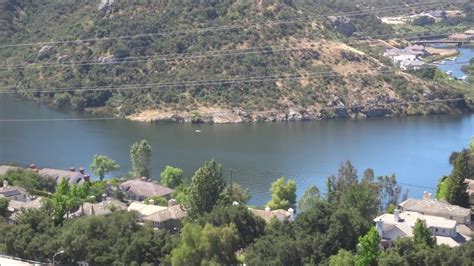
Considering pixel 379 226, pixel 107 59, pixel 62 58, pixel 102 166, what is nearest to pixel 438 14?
pixel 107 59

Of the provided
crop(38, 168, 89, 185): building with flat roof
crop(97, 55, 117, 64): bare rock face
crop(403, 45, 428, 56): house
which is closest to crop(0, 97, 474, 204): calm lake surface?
crop(38, 168, 89, 185): building with flat roof

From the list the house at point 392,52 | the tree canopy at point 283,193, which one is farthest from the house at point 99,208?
the house at point 392,52

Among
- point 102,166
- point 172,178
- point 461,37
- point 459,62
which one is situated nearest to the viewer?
point 172,178

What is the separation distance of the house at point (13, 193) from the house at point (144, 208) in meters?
3.44

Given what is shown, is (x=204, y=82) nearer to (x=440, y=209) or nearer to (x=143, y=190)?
(x=143, y=190)

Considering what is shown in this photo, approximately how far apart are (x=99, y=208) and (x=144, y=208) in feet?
4.72

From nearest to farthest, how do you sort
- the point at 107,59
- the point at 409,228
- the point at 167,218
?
the point at 409,228, the point at 167,218, the point at 107,59

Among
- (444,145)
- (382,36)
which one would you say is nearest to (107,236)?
(444,145)

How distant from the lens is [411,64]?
61281 millimetres

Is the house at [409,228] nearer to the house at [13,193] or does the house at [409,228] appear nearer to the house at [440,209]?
the house at [440,209]

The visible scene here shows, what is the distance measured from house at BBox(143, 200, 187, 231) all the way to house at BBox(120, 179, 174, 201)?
164 inches

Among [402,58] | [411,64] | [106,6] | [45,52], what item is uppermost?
[106,6]

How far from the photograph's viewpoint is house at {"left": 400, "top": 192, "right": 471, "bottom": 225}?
25125 mm

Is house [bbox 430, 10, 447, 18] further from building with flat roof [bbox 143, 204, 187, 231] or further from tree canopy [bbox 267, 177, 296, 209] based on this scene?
building with flat roof [bbox 143, 204, 187, 231]
